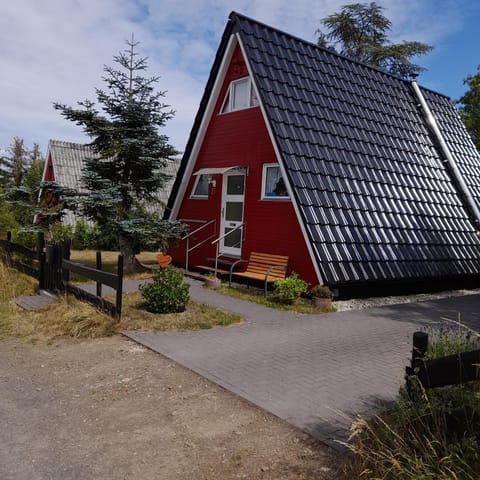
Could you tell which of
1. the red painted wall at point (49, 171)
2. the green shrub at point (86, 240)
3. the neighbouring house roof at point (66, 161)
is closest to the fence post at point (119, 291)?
the green shrub at point (86, 240)

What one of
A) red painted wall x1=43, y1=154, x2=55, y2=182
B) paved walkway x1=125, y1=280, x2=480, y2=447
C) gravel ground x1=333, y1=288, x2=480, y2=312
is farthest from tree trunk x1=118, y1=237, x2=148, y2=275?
red painted wall x1=43, y1=154, x2=55, y2=182

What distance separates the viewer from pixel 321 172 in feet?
35.2

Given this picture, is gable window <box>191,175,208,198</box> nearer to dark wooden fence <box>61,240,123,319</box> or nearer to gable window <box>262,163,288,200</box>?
gable window <box>262,163,288,200</box>

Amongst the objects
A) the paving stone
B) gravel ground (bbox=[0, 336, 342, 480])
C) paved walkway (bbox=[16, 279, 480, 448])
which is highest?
the paving stone

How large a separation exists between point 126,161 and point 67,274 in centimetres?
511

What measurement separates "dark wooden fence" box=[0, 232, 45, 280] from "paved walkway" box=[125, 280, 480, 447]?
3911 mm

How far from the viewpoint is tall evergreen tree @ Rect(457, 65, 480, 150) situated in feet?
88.7

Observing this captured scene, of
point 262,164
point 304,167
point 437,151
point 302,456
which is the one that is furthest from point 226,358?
point 437,151

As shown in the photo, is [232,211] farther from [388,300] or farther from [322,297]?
[388,300]

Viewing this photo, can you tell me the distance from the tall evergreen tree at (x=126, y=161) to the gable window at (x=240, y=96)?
5.50 ft

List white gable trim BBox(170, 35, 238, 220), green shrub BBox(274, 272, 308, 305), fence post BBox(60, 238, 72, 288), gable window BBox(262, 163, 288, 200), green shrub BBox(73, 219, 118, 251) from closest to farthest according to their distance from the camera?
fence post BBox(60, 238, 72, 288) → green shrub BBox(274, 272, 308, 305) → gable window BBox(262, 163, 288, 200) → white gable trim BBox(170, 35, 238, 220) → green shrub BBox(73, 219, 118, 251)

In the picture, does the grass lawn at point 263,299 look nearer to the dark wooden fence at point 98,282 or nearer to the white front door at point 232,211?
the white front door at point 232,211

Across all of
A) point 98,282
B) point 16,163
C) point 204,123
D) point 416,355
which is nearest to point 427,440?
point 416,355

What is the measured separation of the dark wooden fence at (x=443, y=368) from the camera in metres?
2.97
